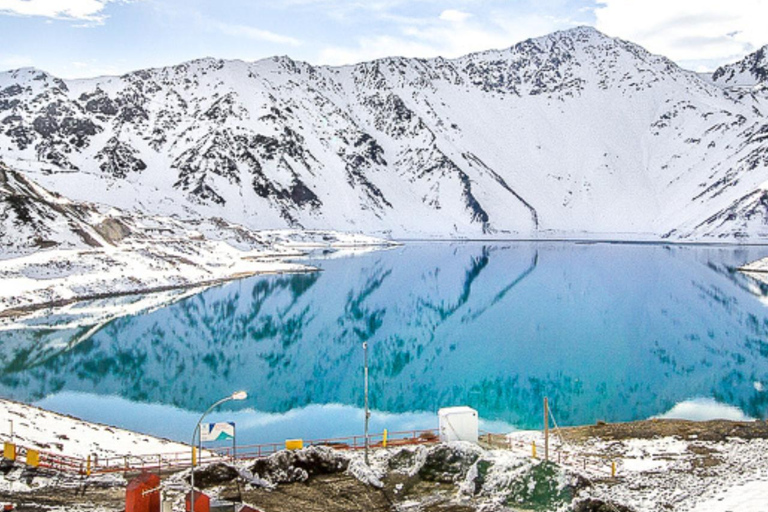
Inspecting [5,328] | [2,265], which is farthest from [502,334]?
[2,265]

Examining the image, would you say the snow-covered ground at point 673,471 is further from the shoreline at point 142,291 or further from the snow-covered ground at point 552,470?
the shoreline at point 142,291

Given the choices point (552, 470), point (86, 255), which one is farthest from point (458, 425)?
point (86, 255)

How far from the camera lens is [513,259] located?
164000mm

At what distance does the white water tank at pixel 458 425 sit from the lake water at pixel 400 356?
341 inches

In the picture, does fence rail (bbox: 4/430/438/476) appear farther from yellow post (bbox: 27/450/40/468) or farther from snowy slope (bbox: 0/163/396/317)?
snowy slope (bbox: 0/163/396/317)

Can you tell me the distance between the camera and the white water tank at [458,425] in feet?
108

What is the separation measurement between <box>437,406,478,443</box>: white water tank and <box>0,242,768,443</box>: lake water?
865cm

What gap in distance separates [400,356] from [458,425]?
29.5 m

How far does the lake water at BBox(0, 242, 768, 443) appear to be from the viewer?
45.3 m

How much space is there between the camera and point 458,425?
108 ft

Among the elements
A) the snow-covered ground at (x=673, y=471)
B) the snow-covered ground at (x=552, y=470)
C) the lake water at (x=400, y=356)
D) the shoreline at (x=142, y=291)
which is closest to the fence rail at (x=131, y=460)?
the snow-covered ground at (x=552, y=470)

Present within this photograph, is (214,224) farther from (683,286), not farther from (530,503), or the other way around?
(530,503)

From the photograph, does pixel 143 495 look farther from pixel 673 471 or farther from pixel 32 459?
pixel 673 471

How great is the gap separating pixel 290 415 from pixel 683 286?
268 feet
